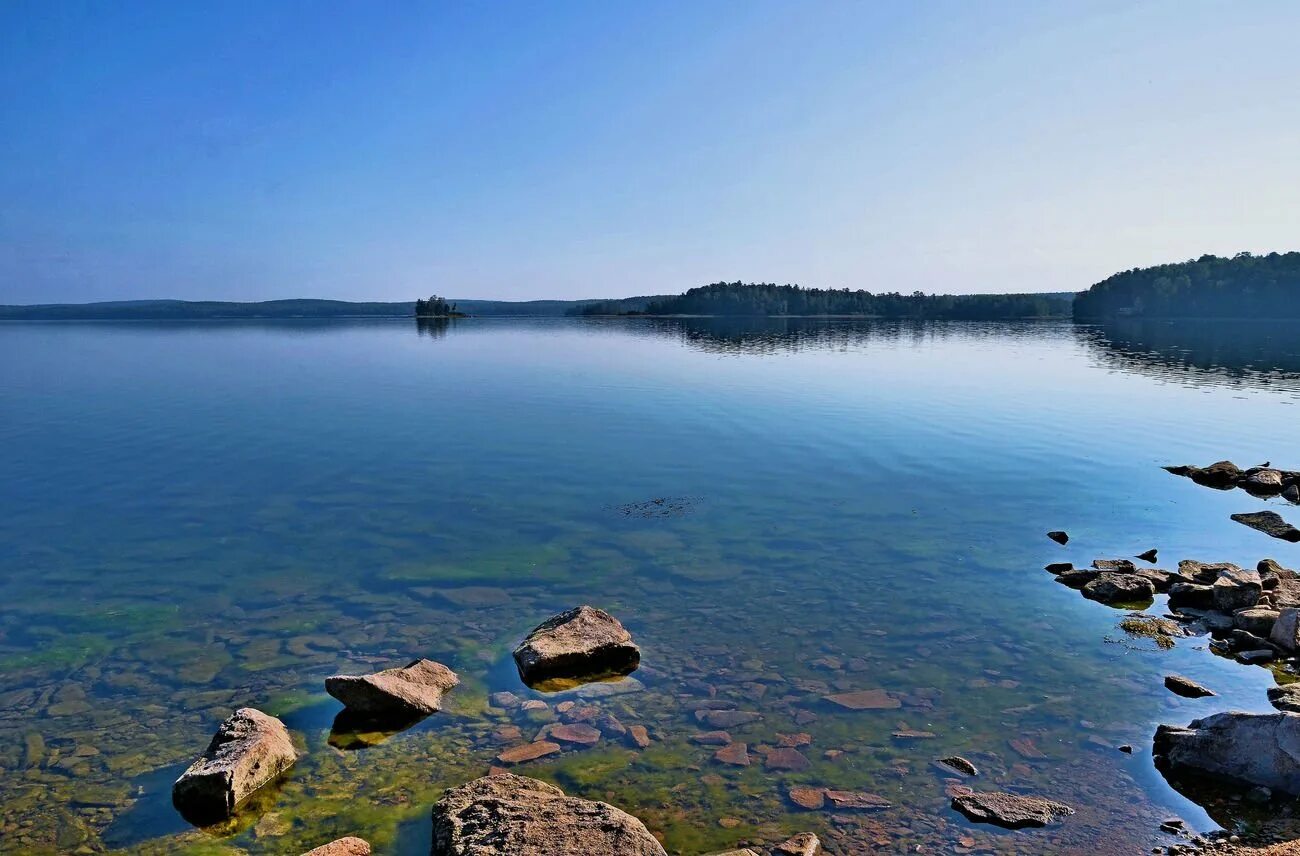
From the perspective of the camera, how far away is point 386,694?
943 centimetres

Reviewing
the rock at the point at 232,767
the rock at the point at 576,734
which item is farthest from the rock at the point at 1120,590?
the rock at the point at 232,767

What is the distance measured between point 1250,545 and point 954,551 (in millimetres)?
7146

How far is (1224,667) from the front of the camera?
1117 centimetres

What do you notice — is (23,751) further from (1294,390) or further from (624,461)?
(1294,390)

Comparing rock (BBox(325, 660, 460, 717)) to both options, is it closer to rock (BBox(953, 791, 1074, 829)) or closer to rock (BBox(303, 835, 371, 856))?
rock (BBox(303, 835, 371, 856))

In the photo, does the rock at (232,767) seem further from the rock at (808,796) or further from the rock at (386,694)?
the rock at (808,796)

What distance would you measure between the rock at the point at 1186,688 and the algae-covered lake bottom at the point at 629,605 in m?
0.18

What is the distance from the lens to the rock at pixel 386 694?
9.45 meters

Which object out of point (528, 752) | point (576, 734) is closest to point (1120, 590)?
point (576, 734)

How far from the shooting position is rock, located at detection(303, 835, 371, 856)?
689 cm

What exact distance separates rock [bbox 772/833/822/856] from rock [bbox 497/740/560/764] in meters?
2.86

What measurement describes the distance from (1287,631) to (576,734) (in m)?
10.6

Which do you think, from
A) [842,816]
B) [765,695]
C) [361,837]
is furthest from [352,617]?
[842,816]

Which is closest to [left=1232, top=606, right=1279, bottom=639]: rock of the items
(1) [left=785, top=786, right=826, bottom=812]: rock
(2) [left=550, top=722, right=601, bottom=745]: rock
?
(1) [left=785, top=786, right=826, bottom=812]: rock
